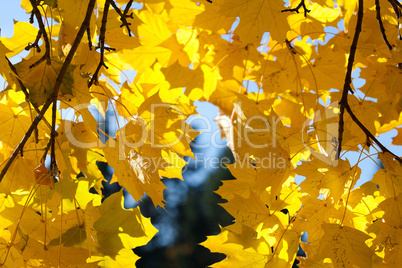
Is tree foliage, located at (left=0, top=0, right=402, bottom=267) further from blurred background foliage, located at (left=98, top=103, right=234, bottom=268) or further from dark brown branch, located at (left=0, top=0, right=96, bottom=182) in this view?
blurred background foliage, located at (left=98, top=103, right=234, bottom=268)

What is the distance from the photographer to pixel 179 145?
4.11 feet

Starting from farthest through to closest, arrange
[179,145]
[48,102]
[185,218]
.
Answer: [185,218], [179,145], [48,102]

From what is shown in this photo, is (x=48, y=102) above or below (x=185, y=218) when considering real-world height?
below

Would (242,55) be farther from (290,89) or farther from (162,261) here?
(162,261)

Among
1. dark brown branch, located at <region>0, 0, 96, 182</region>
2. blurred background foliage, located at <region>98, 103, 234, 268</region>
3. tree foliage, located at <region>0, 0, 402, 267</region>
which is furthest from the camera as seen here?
blurred background foliage, located at <region>98, 103, 234, 268</region>

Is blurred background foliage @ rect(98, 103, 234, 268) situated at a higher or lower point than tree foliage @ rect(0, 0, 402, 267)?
higher

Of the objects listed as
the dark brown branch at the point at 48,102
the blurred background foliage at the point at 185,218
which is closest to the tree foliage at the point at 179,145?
the dark brown branch at the point at 48,102

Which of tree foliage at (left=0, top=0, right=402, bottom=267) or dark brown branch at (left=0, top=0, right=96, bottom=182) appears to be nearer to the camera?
dark brown branch at (left=0, top=0, right=96, bottom=182)

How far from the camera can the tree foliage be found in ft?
3.43

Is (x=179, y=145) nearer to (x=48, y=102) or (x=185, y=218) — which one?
(x=48, y=102)

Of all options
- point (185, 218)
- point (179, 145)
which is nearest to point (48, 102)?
point (179, 145)

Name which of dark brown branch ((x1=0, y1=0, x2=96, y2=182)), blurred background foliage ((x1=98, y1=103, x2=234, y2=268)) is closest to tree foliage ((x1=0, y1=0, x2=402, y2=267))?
dark brown branch ((x1=0, y1=0, x2=96, y2=182))

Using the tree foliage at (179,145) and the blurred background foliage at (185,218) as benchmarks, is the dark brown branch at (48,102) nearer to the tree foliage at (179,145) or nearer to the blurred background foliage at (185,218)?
the tree foliage at (179,145)

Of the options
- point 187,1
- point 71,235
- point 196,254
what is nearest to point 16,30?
point 187,1
